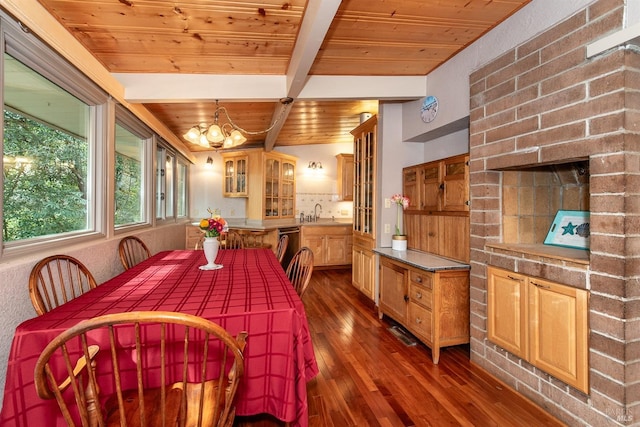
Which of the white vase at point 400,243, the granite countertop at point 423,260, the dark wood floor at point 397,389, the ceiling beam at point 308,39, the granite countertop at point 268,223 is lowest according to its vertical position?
the dark wood floor at point 397,389

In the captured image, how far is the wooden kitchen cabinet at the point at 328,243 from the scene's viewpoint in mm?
5672

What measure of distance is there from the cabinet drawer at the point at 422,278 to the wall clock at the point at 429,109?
1.39 meters

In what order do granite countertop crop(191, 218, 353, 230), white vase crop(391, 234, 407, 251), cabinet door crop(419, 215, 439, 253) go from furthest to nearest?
1. granite countertop crop(191, 218, 353, 230)
2. white vase crop(391, 234, 407, 251)
3. cabinet door crop(419, 215, 439, 253)

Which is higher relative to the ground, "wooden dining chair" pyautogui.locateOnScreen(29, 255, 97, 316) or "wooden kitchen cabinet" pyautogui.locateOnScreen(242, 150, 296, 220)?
"wooden kitchen cabinet" pyautogui.locateOnScreen(242, 150, 296, 220)

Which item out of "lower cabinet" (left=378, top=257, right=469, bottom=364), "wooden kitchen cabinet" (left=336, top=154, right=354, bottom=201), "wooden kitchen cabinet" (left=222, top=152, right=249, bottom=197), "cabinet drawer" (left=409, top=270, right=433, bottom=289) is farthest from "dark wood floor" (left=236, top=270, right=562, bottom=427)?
"wooden kitchen cabinet" (left=336, top=154, right=354, bottom=201)

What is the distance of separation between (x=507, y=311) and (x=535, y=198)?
0.87m

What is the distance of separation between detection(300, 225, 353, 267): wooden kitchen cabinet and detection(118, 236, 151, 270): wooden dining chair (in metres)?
2.89

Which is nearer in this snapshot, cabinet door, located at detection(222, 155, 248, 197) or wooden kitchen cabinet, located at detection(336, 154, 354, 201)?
cabinet door, located at detection(222, 155, 248, 197)

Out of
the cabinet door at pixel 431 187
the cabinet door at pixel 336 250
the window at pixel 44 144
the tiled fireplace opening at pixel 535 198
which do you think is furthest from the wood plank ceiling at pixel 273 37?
the cabinet door at pixel 336 250

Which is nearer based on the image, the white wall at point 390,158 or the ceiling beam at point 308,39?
the ceiling beam at point 308,39

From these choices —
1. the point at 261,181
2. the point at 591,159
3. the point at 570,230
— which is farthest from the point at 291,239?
the point at 591,159

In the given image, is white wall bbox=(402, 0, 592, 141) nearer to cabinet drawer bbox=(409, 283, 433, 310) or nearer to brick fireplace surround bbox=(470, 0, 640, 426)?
brick fireplace surround bbox=(470, 0, 640, 426)

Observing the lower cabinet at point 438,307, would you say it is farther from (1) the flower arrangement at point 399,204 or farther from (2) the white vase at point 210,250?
(2) the white vase at point 210,250

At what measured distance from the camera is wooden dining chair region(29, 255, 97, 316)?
4.89ft
